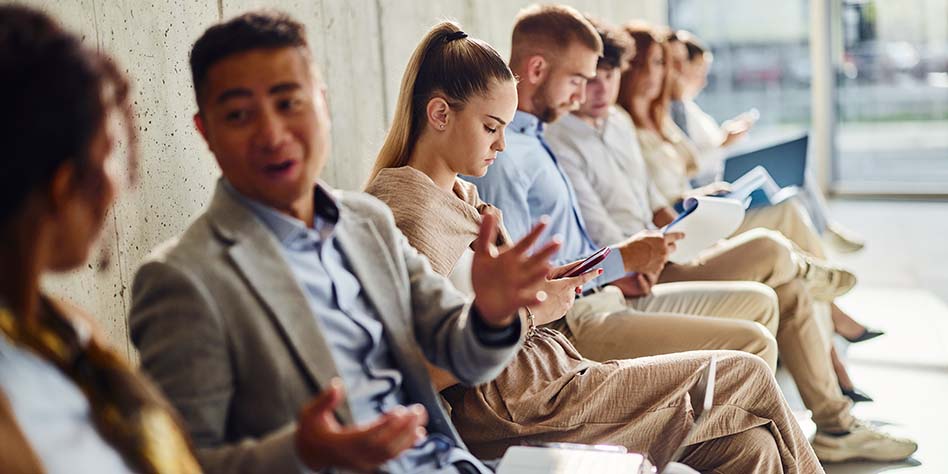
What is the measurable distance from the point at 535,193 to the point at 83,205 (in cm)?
186

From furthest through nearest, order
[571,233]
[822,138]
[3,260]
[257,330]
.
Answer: [822,138] < [571,233] < [257,330] < [3,260]

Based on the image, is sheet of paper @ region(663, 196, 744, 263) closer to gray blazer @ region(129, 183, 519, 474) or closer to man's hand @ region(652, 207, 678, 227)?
man's hand @ region(652, 207, 678, 227)

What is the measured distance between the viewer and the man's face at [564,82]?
2.99m

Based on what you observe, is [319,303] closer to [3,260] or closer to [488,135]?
[3,260]

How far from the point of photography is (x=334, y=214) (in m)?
1.57

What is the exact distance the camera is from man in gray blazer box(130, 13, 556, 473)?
133 centimetres

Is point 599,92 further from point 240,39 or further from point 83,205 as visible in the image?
point 83,205

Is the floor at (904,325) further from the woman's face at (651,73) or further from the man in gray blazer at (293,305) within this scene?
the man in gray blazer at (293,305)

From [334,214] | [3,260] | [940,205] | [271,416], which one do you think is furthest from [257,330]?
[940,205]

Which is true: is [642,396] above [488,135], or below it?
below

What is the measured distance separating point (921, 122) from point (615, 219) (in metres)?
5.71

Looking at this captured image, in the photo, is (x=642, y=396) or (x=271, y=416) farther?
(x=642, y=396)

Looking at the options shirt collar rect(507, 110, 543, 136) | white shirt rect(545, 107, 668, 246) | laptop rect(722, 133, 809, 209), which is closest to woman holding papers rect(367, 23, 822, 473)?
shirt collar rect(507, 110, 543, 136)

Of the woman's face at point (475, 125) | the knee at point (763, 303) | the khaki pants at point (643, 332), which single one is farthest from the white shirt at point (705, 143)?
the woman's face at point (475, 125)
